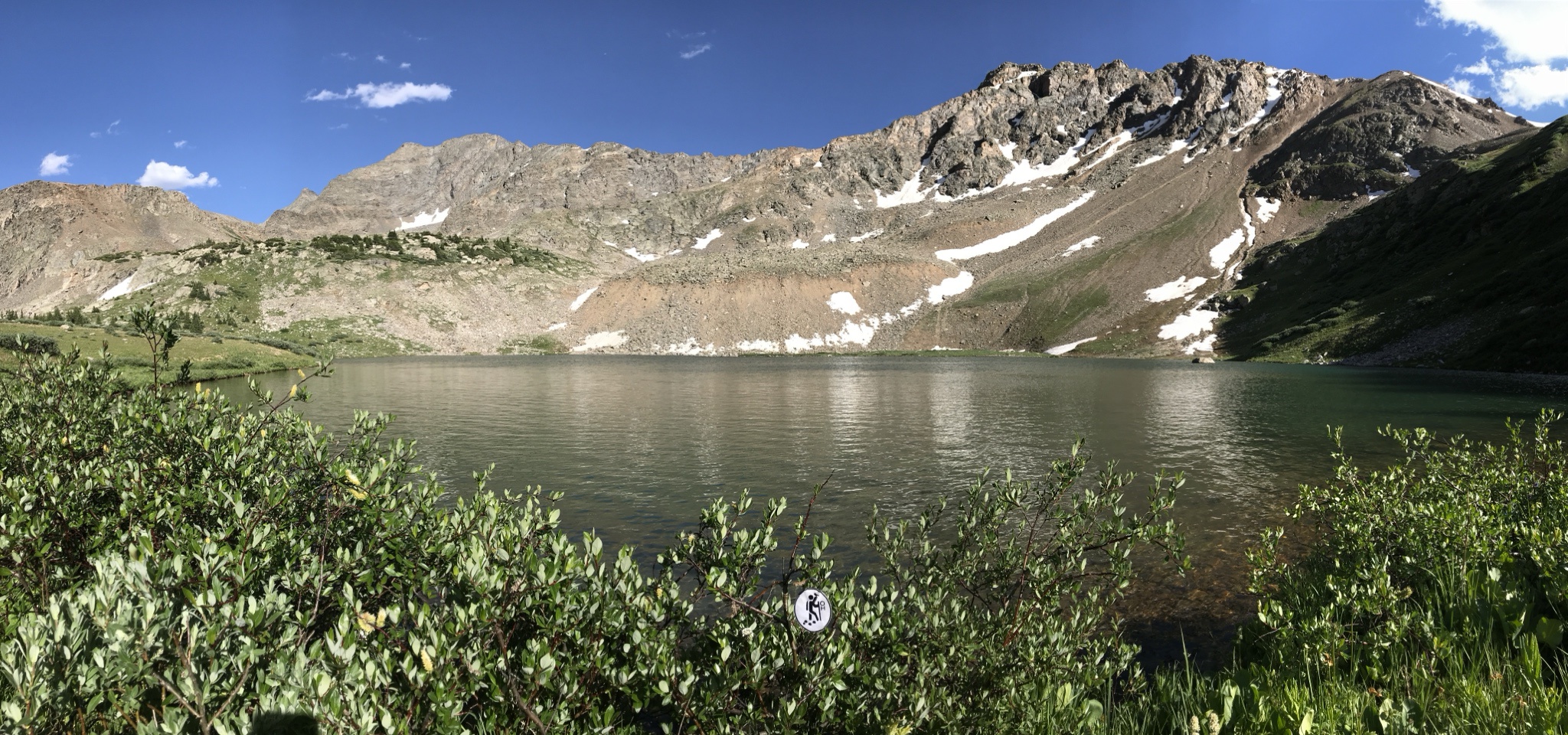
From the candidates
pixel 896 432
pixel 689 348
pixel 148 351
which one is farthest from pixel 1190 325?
pixel 148 351

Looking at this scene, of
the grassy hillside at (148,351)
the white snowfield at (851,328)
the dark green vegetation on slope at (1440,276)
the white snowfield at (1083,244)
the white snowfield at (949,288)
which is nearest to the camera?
the grassy hillside at (148,351)

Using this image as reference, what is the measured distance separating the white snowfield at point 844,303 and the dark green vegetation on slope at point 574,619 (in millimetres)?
152429

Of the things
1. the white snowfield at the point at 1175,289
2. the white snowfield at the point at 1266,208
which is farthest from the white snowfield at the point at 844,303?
the white snowfield at the point at 1266,208

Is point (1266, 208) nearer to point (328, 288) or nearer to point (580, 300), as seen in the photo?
point (580, 300)

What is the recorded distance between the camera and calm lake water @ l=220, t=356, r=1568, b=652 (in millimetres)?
21703

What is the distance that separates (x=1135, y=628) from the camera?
13.0 m

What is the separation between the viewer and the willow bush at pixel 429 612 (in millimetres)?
4426

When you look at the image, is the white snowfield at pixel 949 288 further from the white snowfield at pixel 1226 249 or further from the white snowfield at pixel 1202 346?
the white snowfield at pixel 1202 346

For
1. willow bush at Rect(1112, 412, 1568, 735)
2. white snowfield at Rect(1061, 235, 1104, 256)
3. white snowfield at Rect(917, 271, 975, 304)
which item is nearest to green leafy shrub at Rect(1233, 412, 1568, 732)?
willow bush at Rect(1112, 412, 1568, 735)

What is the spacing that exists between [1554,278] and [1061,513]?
10958cm

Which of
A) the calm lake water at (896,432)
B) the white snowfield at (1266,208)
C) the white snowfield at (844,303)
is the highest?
the white snowfield at (1266,208)

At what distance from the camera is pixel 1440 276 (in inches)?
3878

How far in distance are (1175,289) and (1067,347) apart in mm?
29950

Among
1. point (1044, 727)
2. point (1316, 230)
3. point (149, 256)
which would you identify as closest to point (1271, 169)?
point (1316, 230)
